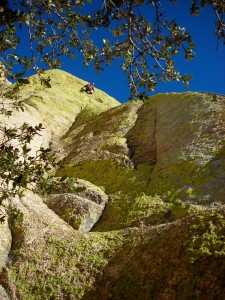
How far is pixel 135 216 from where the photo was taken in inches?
670

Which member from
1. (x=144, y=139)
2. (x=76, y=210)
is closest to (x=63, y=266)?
(x=76, y=210)

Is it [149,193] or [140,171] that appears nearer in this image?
[149,193]

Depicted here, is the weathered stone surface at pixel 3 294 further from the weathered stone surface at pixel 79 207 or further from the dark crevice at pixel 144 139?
the dark crevice at pixel 144 139

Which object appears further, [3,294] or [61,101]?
[61,101]

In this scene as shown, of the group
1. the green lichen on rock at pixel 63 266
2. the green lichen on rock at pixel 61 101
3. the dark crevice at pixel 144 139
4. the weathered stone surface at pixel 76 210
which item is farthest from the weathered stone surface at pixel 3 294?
the green lichen on rock at pixel 61 101

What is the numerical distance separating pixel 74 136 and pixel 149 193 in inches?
795

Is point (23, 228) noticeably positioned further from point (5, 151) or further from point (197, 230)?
point (5, 151)

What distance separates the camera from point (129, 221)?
16719mm

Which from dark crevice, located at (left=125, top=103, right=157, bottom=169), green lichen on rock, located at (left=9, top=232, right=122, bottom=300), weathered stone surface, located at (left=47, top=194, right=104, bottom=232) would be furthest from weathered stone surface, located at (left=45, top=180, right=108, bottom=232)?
dark crevice, located at (left=125, top=103, right=157, bottom=169)

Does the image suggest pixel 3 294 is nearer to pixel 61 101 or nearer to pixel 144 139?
pixel 144 139

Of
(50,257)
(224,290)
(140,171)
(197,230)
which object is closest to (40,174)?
(224,290)

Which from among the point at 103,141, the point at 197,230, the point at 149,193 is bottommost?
the point at 197,230

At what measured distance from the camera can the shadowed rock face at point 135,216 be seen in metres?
9.70

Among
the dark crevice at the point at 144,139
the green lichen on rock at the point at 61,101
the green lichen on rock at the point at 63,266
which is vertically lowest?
the green lichen on rock at the point at 63,266
